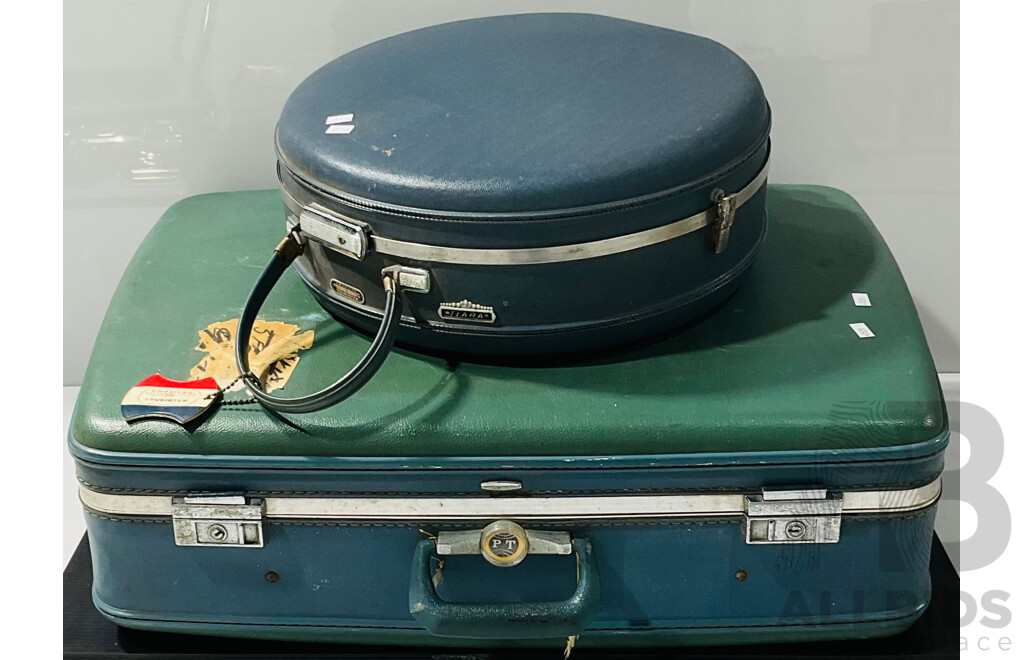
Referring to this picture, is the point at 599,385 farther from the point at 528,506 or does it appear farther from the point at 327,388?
the point at 327,388

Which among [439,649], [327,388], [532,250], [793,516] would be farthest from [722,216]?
[439,649]

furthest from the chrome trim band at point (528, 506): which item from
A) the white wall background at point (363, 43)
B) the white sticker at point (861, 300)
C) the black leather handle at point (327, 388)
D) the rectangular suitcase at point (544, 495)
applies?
the white wall background at point (363, 43)

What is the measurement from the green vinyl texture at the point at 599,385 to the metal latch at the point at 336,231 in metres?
0.14

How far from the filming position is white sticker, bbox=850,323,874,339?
1.24 m

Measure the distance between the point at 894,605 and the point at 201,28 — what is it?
115 centimetres

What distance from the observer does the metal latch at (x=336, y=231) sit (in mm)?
1135

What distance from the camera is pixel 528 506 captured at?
45.4 inches

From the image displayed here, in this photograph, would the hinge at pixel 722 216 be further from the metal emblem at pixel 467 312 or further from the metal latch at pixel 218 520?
the metal latch at pixel 218 520

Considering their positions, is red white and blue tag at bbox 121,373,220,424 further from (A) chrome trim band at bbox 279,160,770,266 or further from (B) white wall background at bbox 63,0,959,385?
(B) white wall background at bbox 63,0,959,385

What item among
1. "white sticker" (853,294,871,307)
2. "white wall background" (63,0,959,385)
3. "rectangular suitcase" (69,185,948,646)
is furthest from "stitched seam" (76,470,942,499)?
"white wall background" (63,0,959,385)

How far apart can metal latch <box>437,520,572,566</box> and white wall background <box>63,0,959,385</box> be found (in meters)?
0.72

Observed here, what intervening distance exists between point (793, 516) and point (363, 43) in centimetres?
87

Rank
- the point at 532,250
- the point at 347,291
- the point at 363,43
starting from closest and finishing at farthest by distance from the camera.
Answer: the point at 532,250, the point at 347,291, the point at 363,43

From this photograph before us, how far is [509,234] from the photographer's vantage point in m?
1.09
